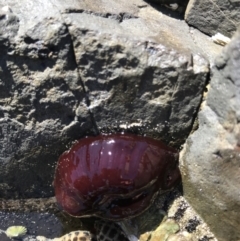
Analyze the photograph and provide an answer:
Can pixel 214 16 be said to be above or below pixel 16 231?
above

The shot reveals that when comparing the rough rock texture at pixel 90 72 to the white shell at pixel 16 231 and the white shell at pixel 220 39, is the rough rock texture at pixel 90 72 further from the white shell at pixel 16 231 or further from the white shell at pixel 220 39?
the white shell at pixel 16 231

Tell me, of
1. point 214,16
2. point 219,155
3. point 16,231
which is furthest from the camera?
point 16,231

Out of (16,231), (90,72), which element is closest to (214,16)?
(90,72)

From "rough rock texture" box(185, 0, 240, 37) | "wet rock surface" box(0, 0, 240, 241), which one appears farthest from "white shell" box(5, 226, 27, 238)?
"rough rock texture" box(185, 0, 240, 37)

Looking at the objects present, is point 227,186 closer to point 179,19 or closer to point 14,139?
point 179,19

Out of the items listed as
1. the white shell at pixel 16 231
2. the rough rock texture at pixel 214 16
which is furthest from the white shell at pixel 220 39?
the white shell at pixel 16 231

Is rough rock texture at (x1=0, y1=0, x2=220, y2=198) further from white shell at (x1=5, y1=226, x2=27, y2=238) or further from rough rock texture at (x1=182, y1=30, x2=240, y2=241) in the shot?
white shell at (x1=5, y1=226, x2=27, y2=238)

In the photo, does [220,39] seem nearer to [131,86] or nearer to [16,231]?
[131,86]

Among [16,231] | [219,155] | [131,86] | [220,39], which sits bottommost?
[16,231]
